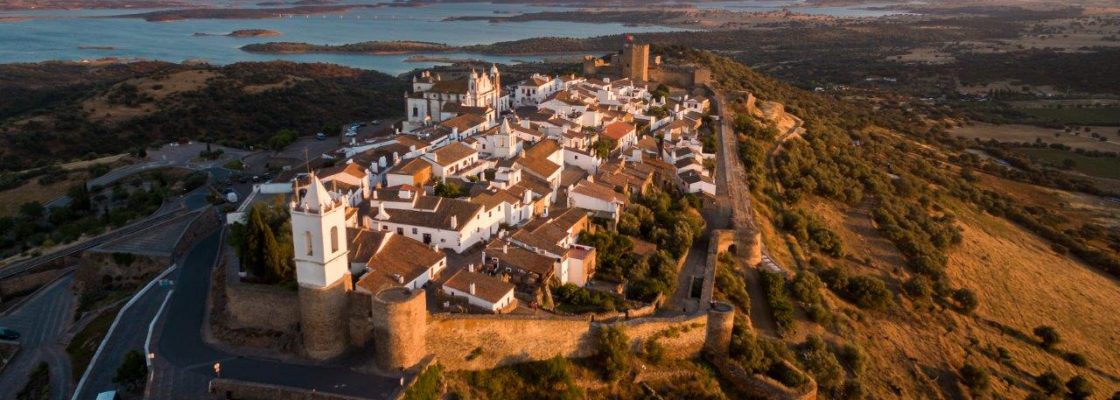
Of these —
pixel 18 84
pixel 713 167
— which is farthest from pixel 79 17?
pixel 713 167

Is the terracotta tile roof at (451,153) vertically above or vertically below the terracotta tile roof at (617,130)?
above

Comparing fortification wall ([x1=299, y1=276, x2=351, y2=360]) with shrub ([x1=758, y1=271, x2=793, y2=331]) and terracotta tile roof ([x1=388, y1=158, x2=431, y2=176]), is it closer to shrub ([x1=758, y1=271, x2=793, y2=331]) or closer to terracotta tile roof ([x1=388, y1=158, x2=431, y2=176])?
terracotta tile roof ([x1=388, y1=158, x2=431, y2=176])

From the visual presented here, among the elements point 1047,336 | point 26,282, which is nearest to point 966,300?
point 1047,336

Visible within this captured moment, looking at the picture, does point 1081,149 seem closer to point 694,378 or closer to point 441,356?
point 694,378

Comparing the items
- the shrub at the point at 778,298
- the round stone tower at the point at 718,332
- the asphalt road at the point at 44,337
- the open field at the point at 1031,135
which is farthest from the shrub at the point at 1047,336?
the open field at the point at 1031,135

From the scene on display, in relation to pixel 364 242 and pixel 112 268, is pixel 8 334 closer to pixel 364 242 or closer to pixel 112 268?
pixel 112 268

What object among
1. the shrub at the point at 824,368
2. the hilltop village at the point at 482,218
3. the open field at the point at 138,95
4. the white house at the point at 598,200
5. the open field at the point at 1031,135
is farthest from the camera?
the open field at the point at 1031,135

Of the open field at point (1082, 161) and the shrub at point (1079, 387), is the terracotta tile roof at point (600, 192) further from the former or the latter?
the open field at point (1082, 161)

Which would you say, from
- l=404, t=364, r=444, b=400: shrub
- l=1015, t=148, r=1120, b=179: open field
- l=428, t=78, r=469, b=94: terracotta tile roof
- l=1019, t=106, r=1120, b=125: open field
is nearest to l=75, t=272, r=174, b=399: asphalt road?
l=404, t=364, r=444, b=400: shrub
